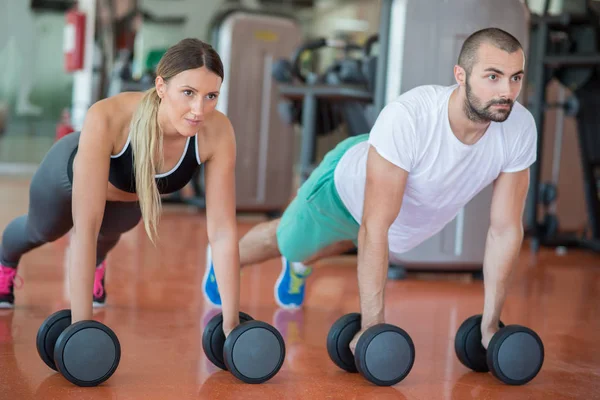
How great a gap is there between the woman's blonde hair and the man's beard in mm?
621

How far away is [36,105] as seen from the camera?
327 inches

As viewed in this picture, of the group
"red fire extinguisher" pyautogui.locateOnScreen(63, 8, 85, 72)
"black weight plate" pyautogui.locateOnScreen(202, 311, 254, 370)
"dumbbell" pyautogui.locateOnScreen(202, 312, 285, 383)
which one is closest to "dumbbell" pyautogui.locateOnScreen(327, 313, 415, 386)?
"dumbbell" pyautogui.locateOnScreen(202, 312, 285, 383)

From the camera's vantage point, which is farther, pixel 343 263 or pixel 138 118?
pixel 343 263

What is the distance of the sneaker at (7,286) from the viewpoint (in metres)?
2.51

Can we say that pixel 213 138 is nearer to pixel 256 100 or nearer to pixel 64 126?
pixel 256 100

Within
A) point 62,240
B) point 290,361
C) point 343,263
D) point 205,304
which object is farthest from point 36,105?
point 290,361

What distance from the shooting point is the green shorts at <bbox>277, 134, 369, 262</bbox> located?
8.04ft

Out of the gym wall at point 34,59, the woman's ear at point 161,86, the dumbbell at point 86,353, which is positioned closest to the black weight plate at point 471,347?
the dumbbell at point 86,353

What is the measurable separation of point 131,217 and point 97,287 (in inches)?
16.6

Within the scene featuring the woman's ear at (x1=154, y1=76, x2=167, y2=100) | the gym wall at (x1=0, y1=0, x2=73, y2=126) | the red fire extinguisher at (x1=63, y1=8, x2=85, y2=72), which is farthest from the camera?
the gym wall at (x1=0, y1=0, x2=73, y2=126)

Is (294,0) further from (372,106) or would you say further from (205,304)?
(205,304)

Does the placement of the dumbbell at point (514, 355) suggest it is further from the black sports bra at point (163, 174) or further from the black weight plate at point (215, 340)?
the black sports bra at point (163, 174)

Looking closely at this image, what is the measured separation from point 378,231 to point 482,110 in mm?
396

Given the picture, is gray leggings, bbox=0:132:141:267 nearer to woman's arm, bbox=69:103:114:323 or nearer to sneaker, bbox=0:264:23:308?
sneaker, bbox=0:264:23:308
